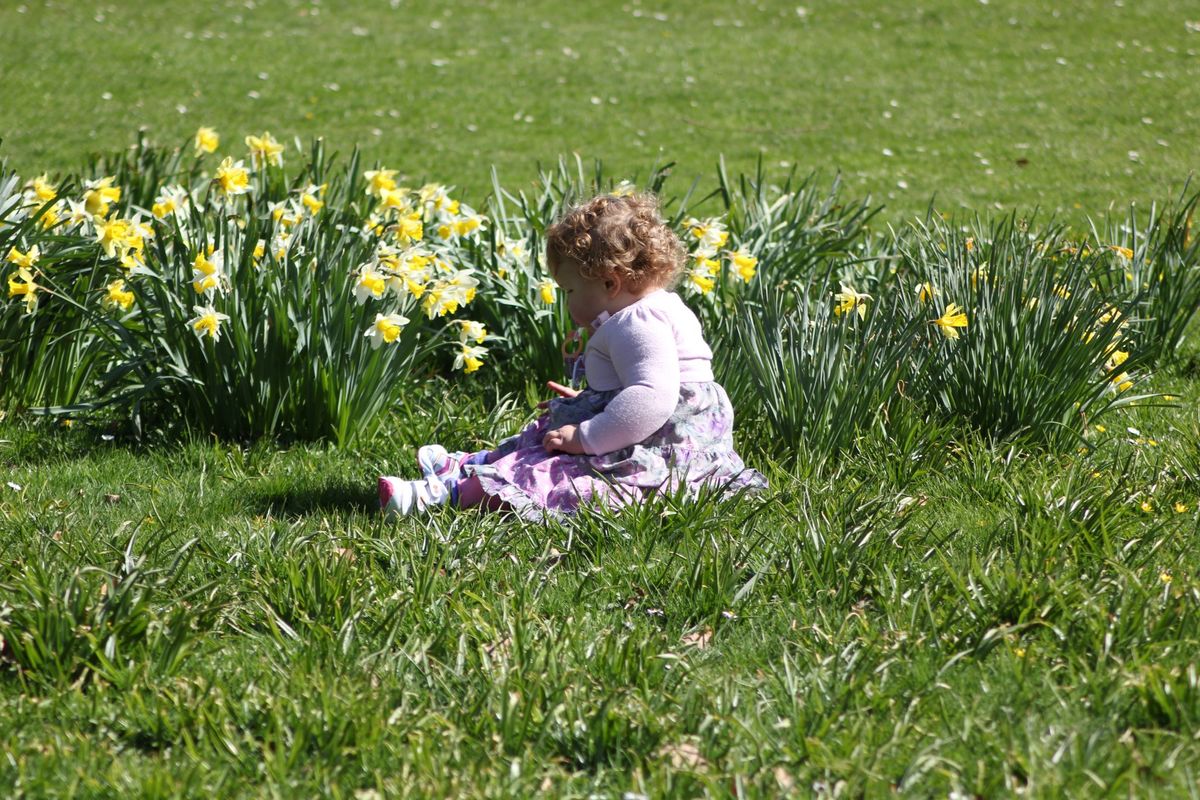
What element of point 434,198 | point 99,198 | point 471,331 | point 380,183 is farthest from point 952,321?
point 99,198

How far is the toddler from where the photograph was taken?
3111 millimetres

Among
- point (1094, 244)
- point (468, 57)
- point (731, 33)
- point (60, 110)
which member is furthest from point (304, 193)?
point (731, 33)

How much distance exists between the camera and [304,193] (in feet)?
14.0

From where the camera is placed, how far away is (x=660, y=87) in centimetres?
1116

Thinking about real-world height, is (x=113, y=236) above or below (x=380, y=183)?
below

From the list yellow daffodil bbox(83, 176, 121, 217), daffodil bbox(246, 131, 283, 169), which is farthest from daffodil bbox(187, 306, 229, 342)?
daffodil bbox(246, 131, 283, 169)

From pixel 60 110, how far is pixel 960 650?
9242 millimetres

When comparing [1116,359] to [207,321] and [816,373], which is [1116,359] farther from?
[207,321]

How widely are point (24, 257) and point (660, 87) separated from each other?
816 centimetres

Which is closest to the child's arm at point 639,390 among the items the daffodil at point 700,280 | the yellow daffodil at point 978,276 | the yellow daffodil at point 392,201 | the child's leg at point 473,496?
the child's leg at point 473,496

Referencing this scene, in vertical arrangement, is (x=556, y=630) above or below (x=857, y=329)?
below

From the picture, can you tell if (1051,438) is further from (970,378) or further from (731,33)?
(731,33)

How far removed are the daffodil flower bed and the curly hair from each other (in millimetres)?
504

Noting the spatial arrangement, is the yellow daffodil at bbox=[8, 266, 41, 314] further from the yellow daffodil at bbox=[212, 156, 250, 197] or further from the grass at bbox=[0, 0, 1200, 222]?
the grass at bbox=[0, 0, 1200, 222]
